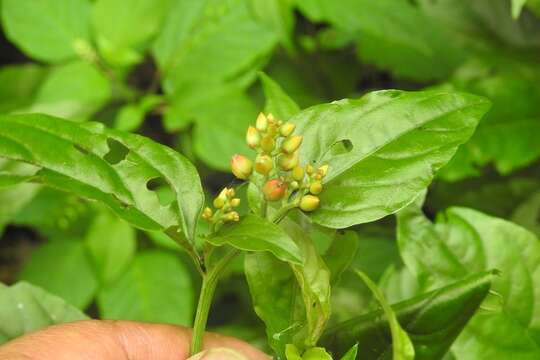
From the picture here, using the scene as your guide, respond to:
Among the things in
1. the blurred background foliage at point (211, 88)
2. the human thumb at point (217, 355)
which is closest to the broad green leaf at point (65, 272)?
the blurred background foliage at point (211, 88)

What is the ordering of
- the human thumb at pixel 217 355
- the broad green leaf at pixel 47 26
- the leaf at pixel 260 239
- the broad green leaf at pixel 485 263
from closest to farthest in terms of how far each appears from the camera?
the leaf at pixel 260 239 < the human thumb at pixel 217 355 < the broad green leaf at pixel 485 263 < the broad green leaf at pixel 47 26

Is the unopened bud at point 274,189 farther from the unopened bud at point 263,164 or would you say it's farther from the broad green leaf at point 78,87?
the broad green leaf at point 78,87

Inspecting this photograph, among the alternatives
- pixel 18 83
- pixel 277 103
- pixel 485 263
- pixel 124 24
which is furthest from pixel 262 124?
pixel 18 83

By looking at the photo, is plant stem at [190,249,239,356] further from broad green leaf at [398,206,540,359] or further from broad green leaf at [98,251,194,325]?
broad green leaf at [98,251,194,325]

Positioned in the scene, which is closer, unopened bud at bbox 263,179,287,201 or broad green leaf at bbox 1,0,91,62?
unopened bud at bbox 263,179,287,201

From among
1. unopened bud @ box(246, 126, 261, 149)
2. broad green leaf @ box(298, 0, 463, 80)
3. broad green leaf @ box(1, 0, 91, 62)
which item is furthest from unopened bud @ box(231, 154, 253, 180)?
broad green leaf @ box(1, 0, 91, 62)
